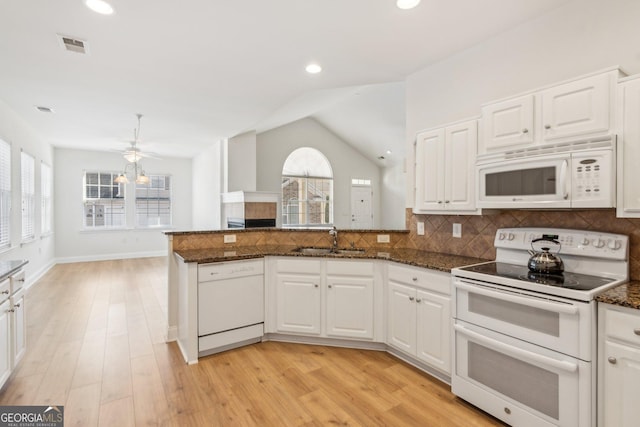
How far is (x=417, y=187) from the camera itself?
297cm

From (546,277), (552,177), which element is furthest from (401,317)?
(552,177)

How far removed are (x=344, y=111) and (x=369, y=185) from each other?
286cm

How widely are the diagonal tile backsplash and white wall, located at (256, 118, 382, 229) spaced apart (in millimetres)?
5765

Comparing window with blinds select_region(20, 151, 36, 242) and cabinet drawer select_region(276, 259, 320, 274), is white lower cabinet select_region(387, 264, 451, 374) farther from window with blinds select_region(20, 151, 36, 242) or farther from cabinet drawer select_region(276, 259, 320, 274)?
window with blinds select_region(20, 151, 36, 242)

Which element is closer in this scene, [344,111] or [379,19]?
[379,19]

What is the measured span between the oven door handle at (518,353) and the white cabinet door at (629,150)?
2.90ft

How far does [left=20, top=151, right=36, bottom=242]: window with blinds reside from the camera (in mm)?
5418

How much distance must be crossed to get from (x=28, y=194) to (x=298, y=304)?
573cm

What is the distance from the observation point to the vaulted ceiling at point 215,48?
2.29 metres

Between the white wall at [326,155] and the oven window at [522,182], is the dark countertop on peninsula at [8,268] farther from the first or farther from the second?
the white wall at [326,155]

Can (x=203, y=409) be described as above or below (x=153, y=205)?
below

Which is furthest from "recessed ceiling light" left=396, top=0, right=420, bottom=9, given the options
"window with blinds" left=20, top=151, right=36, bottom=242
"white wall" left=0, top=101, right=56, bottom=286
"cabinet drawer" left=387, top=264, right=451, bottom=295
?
"window with blinds" left=20, top=151, right=36, bottom=242

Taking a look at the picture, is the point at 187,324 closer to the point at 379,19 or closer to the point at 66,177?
the point at 379,19

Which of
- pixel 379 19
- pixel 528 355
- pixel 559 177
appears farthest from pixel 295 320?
pixel 379 19
